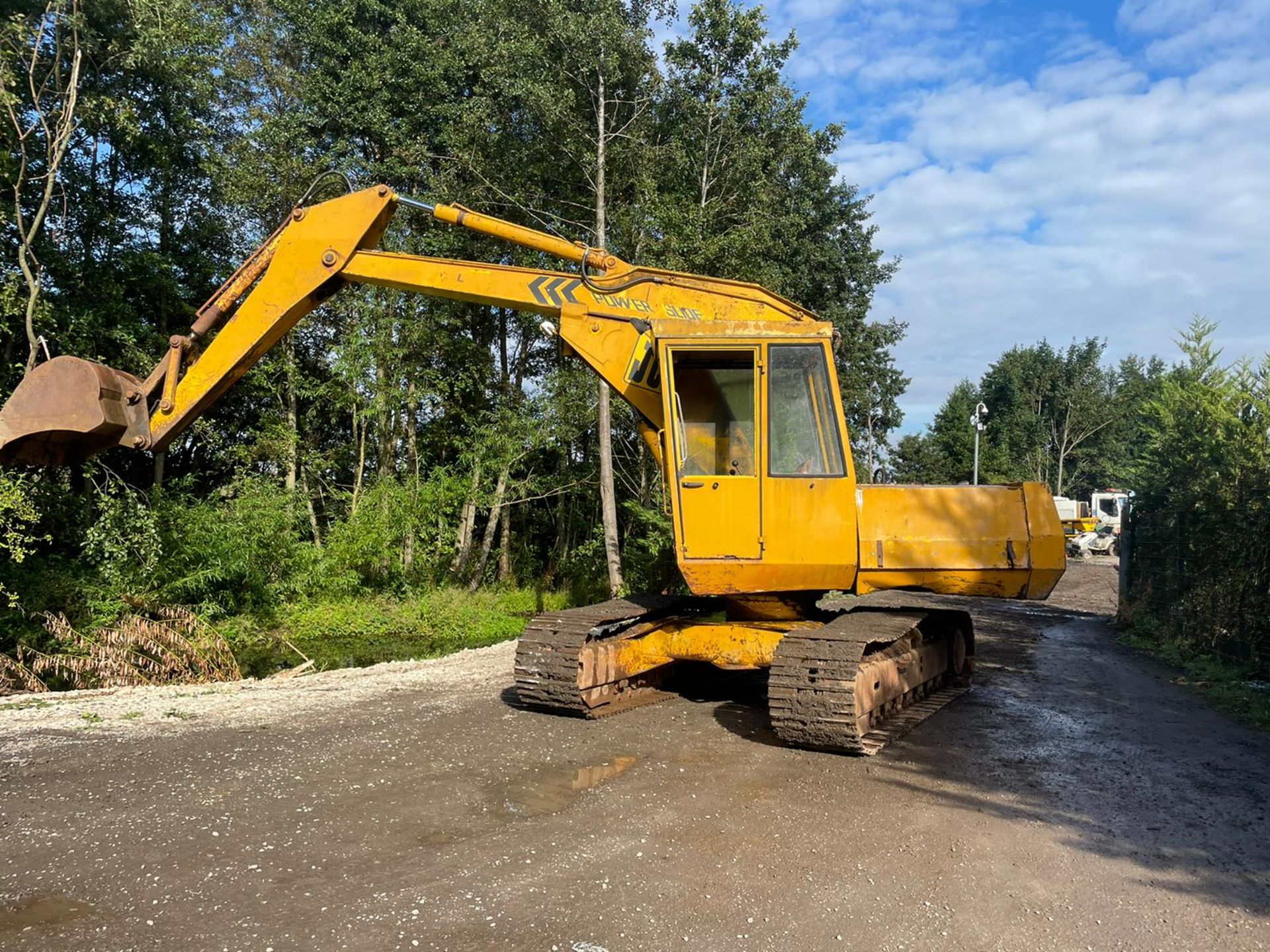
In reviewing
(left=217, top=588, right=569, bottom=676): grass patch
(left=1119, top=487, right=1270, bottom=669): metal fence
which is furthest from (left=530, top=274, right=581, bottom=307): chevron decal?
(left=217, top=588, right=569, bottom=676): grass patch

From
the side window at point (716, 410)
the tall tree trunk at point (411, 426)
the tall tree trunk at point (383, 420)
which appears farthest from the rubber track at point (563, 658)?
the tall tree trunk at point (411, 426)

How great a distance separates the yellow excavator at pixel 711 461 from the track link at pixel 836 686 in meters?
0.02

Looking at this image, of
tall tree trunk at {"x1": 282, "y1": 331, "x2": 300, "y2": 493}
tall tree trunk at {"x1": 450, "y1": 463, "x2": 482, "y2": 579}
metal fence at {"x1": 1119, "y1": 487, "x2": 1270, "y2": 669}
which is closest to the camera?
metal fence at {"x1": 1119, "y1": 487, "x2": 1270, "y2": 669}

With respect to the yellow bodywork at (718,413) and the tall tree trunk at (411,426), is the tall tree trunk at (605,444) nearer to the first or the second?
the tall tree trunk at (411,426)

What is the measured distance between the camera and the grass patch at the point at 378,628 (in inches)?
552

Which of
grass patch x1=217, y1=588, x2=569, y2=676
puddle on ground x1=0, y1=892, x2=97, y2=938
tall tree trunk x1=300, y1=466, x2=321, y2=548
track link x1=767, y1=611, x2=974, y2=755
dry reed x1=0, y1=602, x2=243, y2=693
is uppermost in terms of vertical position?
tall tree trunk x1=300, y1=466, x2=321, y2=548

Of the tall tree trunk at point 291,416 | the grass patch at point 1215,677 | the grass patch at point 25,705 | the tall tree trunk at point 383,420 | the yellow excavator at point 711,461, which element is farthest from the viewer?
the tall tree trunk at point 291,416

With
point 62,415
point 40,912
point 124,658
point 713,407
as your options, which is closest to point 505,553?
point 124,658

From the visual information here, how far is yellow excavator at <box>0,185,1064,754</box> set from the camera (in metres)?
6.38

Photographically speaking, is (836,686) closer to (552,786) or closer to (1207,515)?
(552,786)

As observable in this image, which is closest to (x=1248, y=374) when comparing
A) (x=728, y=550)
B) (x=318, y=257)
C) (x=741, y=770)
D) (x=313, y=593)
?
(x=728, y=550)

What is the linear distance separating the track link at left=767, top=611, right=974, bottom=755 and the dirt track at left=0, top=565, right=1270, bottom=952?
0.19 m

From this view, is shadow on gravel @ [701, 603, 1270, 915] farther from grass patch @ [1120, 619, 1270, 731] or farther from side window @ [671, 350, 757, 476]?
side window @ [671, 350, 757, 476]

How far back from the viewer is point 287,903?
3.57 metres
